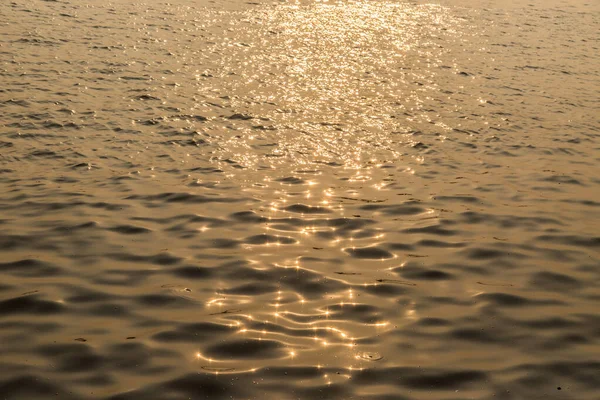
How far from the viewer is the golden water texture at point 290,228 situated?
16.6ft

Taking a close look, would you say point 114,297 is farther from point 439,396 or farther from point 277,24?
point 277,24

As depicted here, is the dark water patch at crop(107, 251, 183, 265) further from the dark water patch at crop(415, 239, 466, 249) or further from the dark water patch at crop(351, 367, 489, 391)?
the dark water patch at crop(415, 239, 466, 249)

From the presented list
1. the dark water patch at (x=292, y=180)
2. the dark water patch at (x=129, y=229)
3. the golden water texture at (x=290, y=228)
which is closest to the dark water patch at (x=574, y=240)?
the golden water texture at (x=290, y=228)

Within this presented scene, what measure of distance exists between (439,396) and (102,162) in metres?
6.68

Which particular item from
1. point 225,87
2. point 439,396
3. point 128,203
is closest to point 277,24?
point 225,87

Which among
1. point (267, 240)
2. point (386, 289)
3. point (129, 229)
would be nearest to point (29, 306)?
point (129, 229)

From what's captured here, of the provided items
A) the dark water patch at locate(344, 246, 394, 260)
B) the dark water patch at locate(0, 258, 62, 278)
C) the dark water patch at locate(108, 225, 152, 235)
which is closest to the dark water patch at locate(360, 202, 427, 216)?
the dark water patch at locate(344, 246, 394, 260)

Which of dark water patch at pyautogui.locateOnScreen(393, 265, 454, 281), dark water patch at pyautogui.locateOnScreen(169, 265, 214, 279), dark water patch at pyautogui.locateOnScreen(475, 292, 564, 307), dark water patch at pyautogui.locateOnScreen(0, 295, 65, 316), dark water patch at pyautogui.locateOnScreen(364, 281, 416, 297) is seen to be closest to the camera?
dark water patch at pyautogui.locateOnScreen(0, 295, 65, 316)

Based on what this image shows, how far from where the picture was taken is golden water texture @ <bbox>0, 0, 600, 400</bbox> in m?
5.05

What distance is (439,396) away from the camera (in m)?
4.74

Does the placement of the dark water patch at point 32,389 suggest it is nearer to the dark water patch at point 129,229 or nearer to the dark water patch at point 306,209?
the dark water patch at point 129,229

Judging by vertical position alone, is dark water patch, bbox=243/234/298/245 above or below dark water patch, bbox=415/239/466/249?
above

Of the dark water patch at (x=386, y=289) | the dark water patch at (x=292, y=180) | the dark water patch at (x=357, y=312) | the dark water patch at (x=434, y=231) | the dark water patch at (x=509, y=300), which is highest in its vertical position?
the dark water patch at (x=292, y=180)

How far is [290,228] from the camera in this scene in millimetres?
7672
